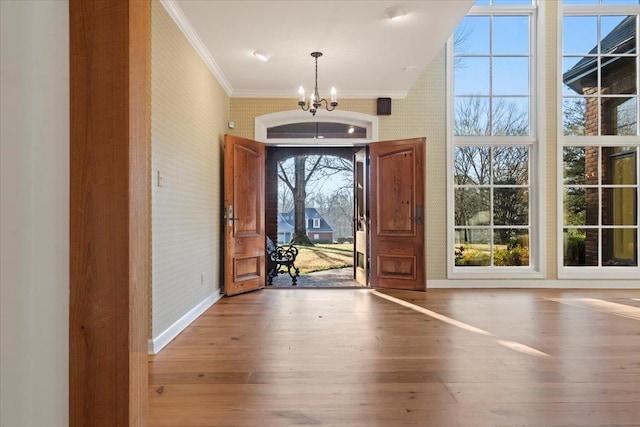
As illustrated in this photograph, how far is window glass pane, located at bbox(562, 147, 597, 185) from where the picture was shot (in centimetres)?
530

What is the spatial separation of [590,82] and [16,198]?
22.3 feet

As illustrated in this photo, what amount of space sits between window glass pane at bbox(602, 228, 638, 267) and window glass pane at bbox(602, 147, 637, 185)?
0.72 meters

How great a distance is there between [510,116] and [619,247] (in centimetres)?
249

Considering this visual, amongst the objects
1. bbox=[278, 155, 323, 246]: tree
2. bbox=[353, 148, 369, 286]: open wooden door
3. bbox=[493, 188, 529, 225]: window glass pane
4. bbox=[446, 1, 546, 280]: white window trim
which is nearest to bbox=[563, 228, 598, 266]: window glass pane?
bbox=[446, 1, 546, 280]: white window trim

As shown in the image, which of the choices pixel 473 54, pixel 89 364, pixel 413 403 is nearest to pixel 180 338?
pixel 413 403

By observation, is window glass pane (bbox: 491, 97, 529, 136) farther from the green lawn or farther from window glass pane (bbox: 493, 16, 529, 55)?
the green lawn

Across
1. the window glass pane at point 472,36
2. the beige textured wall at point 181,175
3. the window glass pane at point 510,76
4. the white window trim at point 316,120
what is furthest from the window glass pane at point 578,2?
the beige textured wall at point 181,175

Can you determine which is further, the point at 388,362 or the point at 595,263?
the point at 595,263

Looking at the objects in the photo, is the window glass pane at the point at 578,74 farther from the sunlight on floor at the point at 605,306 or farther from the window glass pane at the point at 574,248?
the sunlight on floor at the point at 605,306

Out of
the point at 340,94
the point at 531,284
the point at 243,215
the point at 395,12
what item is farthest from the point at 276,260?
the point at 395,12

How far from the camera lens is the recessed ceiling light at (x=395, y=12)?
315 cm

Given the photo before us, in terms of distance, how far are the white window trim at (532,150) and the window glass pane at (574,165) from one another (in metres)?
0.40

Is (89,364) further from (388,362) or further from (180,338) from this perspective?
(180,338)

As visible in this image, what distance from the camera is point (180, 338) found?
3031 mm
